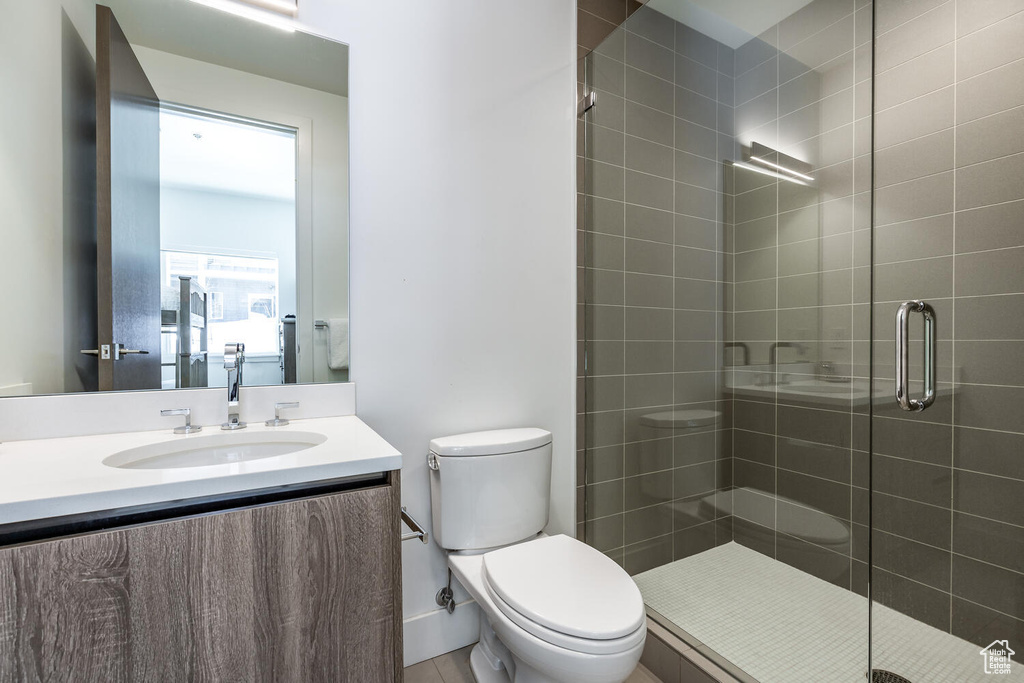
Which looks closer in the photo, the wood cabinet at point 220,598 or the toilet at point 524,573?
the wood cabinet at point 220,598

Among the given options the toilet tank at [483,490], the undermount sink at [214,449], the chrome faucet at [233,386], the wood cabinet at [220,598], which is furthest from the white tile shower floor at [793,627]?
the chrome faucet at [233,386]

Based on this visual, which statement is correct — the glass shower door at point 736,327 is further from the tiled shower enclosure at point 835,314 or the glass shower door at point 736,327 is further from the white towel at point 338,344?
the white towel at point 338,344

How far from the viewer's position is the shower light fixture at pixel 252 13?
4.05 feet

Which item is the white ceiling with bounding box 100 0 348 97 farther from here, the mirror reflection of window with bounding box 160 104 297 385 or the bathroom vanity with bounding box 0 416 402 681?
the bathroom vanity with bounding box 0 416 402 681

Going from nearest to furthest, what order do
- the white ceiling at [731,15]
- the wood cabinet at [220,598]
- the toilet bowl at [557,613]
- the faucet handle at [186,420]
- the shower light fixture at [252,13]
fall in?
the wood cabinet at [220,598] < the toilet bowl at [557,613] < the faucet handle at [186,420] < the shower light fixture at [252,13] < the white ceiling at [731,15]

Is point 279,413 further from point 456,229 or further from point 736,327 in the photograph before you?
point 736,327

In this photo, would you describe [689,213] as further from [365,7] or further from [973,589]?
[973,589]

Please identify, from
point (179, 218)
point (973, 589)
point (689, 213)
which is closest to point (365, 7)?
point (179, 218)

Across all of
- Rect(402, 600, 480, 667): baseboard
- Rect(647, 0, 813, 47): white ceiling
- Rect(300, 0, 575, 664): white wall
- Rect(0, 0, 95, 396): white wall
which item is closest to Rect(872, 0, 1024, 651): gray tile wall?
Rect(647, 0, 813, 47): white ceiling

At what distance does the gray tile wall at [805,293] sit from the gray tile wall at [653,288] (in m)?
0.07

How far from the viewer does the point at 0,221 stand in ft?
3.28

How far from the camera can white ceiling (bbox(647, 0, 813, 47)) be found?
1.34 m

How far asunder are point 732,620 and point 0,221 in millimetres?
2146

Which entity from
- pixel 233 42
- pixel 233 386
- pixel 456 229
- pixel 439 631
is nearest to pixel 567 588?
pixel 439 631
